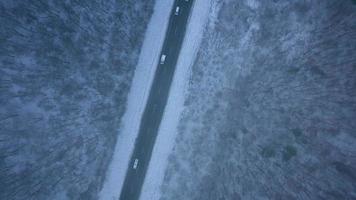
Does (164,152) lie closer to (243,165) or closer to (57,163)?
(243,165)

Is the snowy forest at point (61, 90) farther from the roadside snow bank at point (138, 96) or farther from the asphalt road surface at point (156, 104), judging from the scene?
the asphalt road surface at point (156, 104)

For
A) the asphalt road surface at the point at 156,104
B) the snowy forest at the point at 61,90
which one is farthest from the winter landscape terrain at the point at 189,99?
the asphalt road surface at the point at 156,104

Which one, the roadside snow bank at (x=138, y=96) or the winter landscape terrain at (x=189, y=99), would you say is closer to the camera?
the winter landscape terrain at (x=189, y=99)

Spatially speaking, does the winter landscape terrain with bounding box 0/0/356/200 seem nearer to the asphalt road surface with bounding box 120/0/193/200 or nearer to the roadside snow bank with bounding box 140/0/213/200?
the roadside snow bank with bounding box 140/0/213/200

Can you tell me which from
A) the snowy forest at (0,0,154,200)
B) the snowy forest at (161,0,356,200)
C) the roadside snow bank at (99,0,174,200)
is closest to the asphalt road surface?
the roadside snow bank at (99,0,174,200)

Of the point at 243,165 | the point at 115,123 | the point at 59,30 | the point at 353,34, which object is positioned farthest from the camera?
the point at 115,123

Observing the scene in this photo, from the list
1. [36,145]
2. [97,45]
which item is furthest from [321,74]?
[36,145]
